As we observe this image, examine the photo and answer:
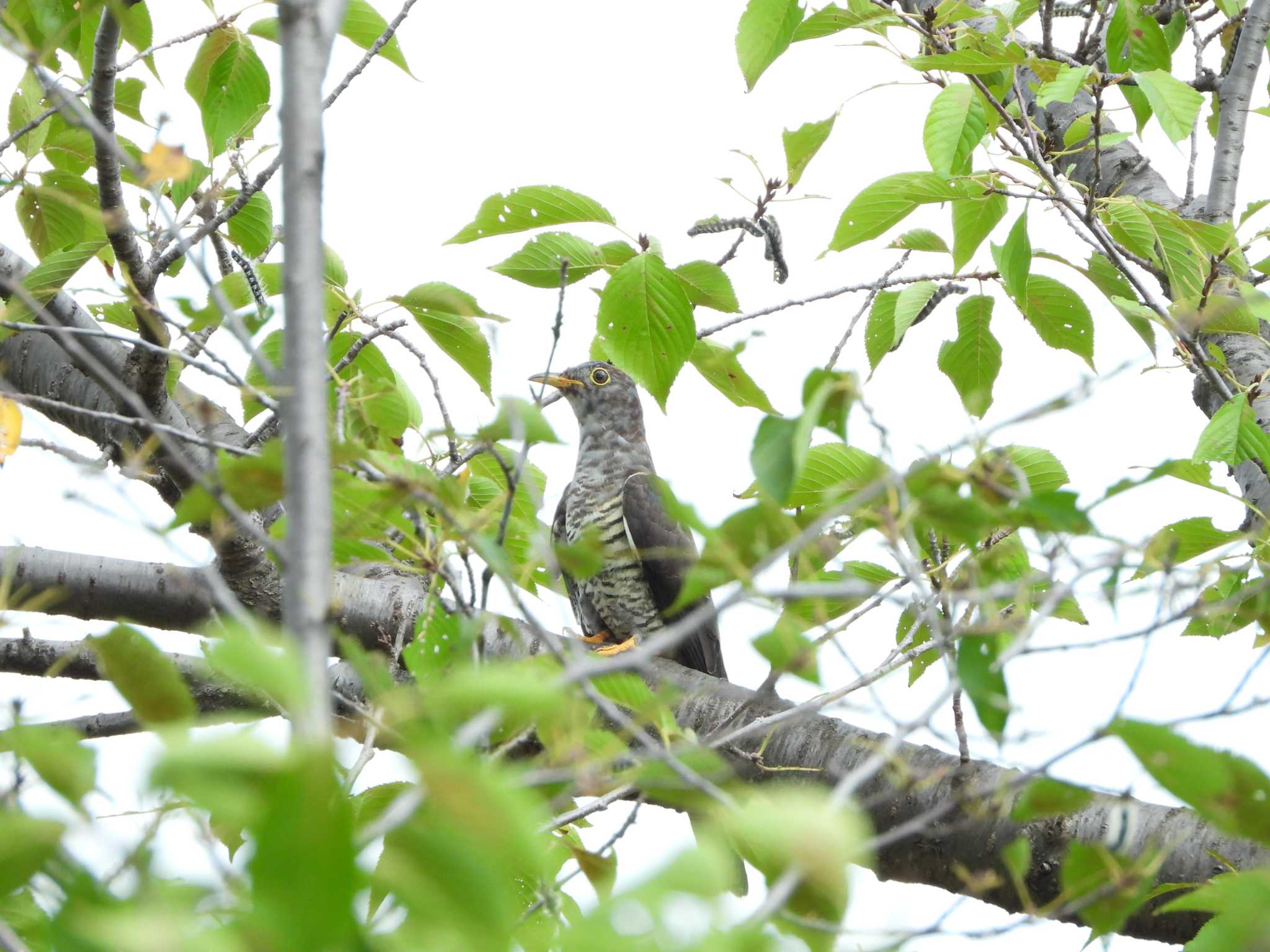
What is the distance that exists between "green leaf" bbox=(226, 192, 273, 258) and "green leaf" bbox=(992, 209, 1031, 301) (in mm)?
1912

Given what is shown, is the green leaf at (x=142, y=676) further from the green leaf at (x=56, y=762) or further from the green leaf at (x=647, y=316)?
the green leaf at (x=647, y=316)

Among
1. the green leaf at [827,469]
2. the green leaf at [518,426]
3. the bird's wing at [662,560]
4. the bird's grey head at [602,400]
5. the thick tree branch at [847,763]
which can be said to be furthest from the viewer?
the bird's grey head at [602,400]

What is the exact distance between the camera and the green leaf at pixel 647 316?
8.40 ft

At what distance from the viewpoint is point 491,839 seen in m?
0.60

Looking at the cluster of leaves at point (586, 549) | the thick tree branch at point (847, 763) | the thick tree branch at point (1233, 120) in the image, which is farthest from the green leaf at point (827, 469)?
the thick tree branch at point (1233, 120)

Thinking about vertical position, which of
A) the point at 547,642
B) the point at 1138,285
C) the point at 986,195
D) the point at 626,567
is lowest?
the point at 626,567

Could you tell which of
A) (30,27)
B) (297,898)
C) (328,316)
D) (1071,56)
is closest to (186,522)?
(297,898)

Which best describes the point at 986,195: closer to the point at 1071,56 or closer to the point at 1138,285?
the point at 1138,285

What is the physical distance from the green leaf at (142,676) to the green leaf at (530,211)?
1.76 meters

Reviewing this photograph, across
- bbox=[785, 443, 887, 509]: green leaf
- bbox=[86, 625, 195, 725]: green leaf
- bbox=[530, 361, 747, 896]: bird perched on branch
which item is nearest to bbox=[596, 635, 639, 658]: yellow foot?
bbox=[530, 361, 747, 896]: bird perched on branch

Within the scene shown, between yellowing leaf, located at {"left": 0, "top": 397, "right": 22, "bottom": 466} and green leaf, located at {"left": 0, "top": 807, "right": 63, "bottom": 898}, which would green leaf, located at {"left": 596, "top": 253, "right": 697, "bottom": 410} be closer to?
yellowing leaf, located at {"left": 0, "top": 397, "right": 22, "bottom": 466}

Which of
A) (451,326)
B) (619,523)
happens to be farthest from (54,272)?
(619,523)

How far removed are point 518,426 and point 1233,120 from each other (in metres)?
3.66

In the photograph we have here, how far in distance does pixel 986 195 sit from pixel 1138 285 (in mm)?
417
